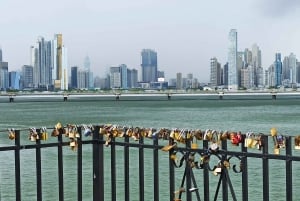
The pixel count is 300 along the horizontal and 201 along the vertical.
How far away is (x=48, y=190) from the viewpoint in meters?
22.3

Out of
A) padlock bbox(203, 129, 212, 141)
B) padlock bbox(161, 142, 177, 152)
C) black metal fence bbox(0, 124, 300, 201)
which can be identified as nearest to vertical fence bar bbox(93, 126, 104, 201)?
black metal fence bbox(0, 124, 300, 201)

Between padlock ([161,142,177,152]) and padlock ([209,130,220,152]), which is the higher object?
padlock ([209,130,220,152])

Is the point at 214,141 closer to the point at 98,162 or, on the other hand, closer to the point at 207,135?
the point at 207,135

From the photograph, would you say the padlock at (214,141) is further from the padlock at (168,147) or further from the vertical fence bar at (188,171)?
the padlock at (168,147)

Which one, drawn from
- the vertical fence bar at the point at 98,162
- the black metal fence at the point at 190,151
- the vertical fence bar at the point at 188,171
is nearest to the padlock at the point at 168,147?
the black metal fence at the point at 190,151

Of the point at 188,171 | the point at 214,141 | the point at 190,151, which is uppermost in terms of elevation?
the point at 214,141

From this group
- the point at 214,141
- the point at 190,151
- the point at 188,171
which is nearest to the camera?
the point at 214,141

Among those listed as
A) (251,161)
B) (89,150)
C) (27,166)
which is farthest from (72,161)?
(251,161)

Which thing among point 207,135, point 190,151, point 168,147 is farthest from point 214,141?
point 168,147

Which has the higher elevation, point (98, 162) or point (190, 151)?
point (190, 151)

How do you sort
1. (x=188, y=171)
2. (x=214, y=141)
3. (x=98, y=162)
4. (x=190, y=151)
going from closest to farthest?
A: (x=214, y=141) → (x=190, y=151) → (x=188, y=171) → (x=98, y=162)

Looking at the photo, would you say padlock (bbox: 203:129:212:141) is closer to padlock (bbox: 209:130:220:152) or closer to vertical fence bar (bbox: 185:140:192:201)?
padlock (bbox: 209:130:220:152)

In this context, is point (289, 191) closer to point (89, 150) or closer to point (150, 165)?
point (150, 165)

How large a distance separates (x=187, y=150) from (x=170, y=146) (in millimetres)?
215
